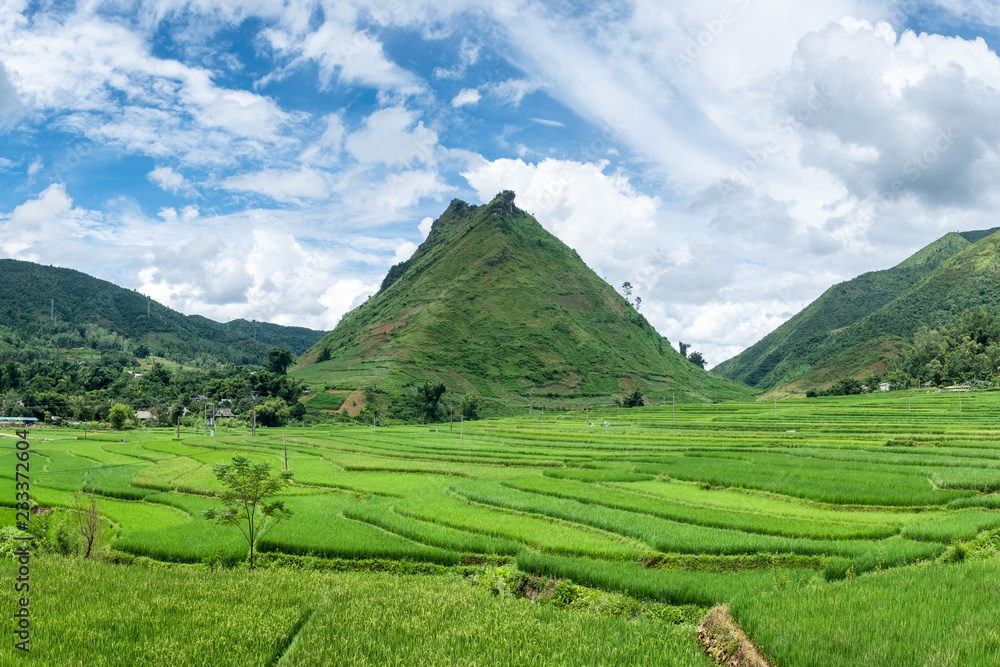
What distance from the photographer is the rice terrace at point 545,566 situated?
29.5ft

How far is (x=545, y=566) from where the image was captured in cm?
1457

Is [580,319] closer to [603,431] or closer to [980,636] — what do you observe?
→ [603,431]

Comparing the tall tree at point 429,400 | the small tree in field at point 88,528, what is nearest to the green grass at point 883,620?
the small tree in field at point 88,528

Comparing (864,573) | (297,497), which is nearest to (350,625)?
(864,573)

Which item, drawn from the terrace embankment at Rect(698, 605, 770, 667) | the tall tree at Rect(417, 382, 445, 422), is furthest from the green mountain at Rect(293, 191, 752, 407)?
the terrace embankment at Rect(698, 605, 770, 667)

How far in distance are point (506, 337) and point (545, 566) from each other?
439 feet

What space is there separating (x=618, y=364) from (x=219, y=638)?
480 feet

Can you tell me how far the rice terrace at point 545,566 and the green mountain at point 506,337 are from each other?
79859mm

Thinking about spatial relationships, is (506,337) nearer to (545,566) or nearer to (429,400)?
(429,400)

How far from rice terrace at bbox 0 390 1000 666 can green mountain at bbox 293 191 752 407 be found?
7986cm

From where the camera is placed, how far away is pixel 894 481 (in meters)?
24.9

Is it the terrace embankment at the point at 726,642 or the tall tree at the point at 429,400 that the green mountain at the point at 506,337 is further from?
the terrace embankment at the point at 726,642

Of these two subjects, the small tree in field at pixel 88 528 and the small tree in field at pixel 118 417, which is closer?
the small tree in field at pixel 88 528

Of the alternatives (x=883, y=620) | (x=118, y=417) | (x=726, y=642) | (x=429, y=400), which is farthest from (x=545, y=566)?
(x=429, y=400)
